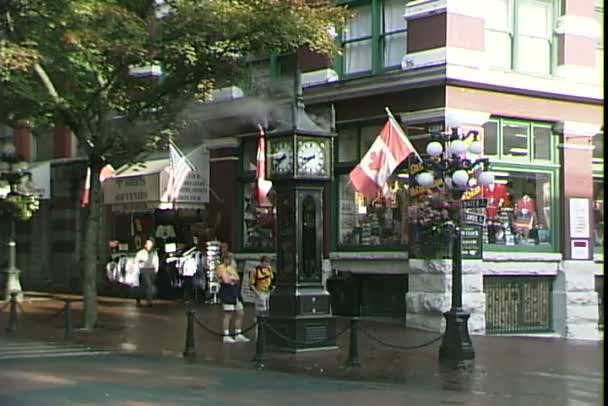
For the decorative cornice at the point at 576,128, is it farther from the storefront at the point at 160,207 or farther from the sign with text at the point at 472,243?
the storefront at the point at 160,207

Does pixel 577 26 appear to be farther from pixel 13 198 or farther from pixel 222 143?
pixel 13 198

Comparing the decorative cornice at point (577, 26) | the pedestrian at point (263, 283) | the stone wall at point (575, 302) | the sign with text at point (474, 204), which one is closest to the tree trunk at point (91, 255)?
the pedestrian at point (263, 283)

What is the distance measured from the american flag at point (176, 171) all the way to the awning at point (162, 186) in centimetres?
10

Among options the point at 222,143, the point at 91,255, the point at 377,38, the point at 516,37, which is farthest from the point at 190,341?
the point at 222,143

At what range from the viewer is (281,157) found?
18391 millimetres

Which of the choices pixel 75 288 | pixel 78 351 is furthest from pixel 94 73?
pixel 75 288

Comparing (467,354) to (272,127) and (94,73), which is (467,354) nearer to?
(94,73)

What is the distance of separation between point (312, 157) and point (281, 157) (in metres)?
0.57

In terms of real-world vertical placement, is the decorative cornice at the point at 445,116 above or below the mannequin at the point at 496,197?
above

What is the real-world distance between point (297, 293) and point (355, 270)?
7.74m

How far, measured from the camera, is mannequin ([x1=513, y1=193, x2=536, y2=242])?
978 inches

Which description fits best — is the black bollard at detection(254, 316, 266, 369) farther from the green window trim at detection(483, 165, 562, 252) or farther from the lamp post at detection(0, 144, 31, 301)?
the lamp post at detection(0, 144, 31, 301)

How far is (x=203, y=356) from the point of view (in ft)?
57.9

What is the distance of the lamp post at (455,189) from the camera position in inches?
672
